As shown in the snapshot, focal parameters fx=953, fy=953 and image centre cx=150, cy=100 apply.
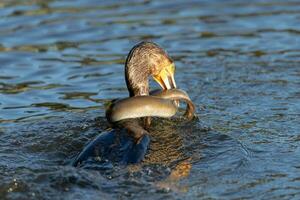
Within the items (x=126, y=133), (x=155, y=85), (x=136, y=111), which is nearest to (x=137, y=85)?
(x=136, y=111)

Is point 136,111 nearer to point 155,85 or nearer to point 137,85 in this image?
point 137,85

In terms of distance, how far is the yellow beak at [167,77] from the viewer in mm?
8992

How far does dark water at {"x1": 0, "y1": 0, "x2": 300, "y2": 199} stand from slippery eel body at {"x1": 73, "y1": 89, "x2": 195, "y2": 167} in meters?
0.16

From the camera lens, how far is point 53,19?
13391 mm

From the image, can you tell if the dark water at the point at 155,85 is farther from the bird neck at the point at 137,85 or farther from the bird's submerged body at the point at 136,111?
the bird neck at the point at 137,85

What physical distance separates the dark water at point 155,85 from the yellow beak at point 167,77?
0.35 meters

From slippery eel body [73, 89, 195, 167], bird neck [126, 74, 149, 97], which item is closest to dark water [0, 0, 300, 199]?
slippery eel body [73, 89, 195, 167]

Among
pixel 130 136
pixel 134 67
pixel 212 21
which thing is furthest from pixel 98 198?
pixel 212 21

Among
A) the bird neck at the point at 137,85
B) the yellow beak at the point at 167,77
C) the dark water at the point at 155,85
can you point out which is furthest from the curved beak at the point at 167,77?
the dark water at the point at 155,85

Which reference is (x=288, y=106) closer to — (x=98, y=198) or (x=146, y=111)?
(x=146, y=111)

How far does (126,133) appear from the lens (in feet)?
25.6

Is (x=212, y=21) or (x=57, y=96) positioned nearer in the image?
(x=57, y=96)

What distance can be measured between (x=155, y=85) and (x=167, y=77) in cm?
175

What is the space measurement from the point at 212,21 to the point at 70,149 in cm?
522
